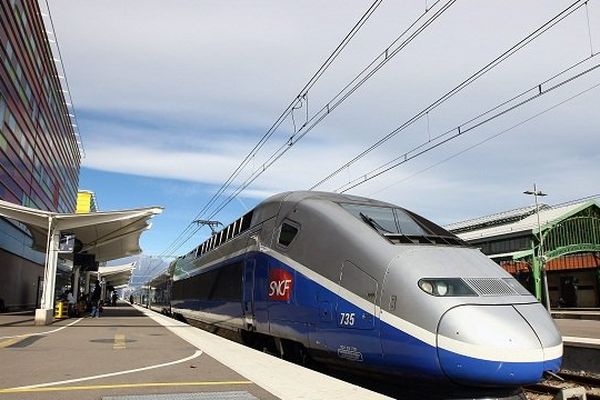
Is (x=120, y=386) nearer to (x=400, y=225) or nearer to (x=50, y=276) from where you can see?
(x=400, y=225)

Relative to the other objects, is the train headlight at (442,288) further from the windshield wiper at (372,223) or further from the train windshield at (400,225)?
the windshield wiper at (372,223)

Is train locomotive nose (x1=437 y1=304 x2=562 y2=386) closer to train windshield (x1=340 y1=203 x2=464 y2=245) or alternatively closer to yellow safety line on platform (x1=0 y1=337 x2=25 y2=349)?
train windshield (x1=340 y1=203 x2=464 y2=245)

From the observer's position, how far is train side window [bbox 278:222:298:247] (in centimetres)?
923

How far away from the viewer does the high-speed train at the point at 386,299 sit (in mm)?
6000

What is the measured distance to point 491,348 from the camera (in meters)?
5.88

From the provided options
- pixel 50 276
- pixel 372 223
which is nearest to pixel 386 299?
pixel 372 223

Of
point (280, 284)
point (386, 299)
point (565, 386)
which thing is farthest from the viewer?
point (565, 386)

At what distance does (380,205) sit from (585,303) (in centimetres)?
4506

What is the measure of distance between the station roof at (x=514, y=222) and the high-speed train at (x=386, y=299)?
122 ft

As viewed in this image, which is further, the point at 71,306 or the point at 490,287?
the point at 71,306

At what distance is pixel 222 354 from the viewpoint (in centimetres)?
920

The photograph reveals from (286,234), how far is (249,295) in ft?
7.15

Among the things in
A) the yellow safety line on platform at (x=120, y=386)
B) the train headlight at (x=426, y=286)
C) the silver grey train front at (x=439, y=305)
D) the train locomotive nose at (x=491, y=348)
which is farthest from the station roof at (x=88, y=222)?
the train locomotive nose at (x=491, y=348)

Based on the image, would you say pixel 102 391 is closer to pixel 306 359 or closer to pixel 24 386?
pixel 24 386
